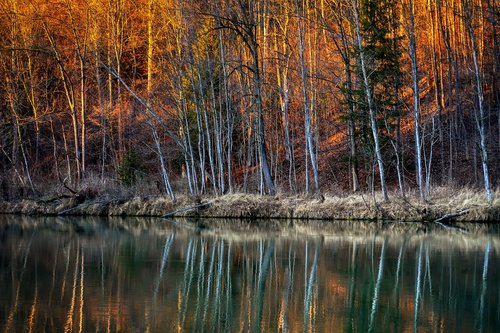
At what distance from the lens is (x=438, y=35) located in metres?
39.2

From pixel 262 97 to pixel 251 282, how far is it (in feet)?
80.8

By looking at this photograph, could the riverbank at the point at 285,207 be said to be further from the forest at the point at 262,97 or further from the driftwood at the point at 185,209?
the forest at the point at 262,97

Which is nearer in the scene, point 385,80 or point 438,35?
point 385,80

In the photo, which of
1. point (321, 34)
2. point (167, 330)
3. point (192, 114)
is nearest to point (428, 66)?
point (321, 34)

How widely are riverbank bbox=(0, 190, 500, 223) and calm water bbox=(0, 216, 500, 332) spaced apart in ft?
12.0

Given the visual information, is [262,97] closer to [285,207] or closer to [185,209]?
[185,209]

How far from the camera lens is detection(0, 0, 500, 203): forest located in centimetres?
2850

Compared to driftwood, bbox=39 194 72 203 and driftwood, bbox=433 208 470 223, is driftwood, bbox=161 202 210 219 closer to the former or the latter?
driftwood, bbox=39 194 72 203

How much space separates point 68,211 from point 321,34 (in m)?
19.8

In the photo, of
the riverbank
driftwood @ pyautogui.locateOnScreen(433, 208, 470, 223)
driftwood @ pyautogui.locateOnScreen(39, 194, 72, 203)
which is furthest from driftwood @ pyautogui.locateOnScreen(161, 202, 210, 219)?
driftwood @ pyautogui.locateOnScreen(433, 208, 470, 223)

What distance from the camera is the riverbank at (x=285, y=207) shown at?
23562 mm

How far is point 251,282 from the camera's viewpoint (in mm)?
12188

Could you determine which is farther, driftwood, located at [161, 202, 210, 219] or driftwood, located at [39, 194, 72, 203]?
driftwood, located at [39, 194, 72, 203]

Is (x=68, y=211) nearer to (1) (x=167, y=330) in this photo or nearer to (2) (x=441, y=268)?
(2) (x=441, y=268)
